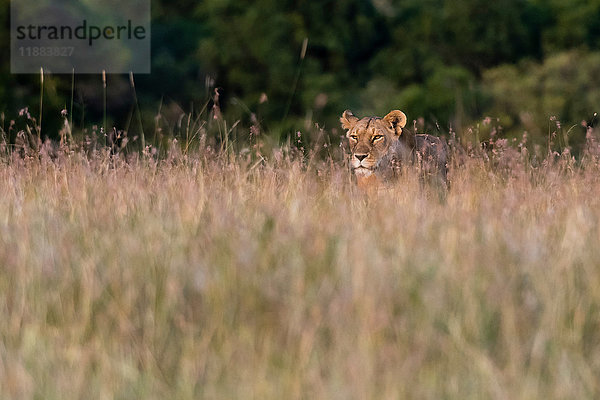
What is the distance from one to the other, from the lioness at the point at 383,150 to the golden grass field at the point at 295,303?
215 centimetres

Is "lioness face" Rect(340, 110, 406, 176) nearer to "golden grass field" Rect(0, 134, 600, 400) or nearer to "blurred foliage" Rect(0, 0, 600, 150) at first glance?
"golden grass field" Rect(0, 134, 600, 400)

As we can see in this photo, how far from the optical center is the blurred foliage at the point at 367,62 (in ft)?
53.6

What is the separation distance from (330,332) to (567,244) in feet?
3.91

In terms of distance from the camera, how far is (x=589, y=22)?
1895cm

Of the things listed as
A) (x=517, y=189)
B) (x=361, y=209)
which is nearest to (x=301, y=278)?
(x=361, y=209)

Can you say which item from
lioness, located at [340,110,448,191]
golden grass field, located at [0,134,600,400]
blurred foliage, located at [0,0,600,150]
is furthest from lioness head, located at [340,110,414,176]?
blurred foliage, located at [0,0,600,150]

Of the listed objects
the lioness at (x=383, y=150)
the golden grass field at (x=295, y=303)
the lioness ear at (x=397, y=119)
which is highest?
the lioness ear at (x=397, y=119)

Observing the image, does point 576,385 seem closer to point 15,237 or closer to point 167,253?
point 167,253

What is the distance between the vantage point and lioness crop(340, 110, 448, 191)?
6504 mm

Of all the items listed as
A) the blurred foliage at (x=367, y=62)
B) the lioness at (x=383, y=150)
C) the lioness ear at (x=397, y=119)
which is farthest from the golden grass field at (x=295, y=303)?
the blurred foliage at (x=367, y=62)

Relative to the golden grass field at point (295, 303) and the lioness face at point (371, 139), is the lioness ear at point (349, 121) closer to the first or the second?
the lioness face at point (371, 139)

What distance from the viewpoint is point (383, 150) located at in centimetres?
664

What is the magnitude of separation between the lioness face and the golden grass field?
220 cm

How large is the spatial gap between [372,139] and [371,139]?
0.04ft
